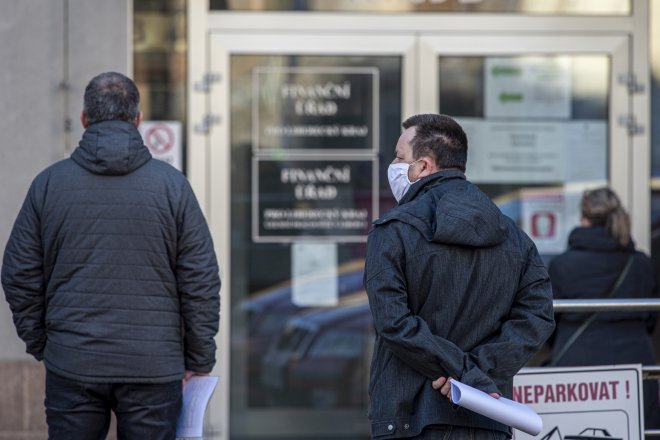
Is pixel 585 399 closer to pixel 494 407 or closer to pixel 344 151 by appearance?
pixel 494 407

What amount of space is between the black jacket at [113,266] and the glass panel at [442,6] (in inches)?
109

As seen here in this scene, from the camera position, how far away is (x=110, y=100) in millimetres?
4016

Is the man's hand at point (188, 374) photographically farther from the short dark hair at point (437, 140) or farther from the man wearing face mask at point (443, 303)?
the short dark hair at point (437, 140)

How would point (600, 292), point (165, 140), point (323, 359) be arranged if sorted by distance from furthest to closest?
1. point (323, 359)
2. point (165, 140)
3. point (600, 292)

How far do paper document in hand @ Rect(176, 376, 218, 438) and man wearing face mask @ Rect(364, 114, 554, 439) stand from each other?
2.82ft

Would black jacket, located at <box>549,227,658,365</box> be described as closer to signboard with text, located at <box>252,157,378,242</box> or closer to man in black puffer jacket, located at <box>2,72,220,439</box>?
signboard with text, located at <box>252,157,378,242</box>

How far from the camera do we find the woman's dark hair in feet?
18.9

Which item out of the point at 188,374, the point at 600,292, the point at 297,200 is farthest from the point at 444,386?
the point at 297,200

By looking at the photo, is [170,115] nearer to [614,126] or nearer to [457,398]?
[614,126]

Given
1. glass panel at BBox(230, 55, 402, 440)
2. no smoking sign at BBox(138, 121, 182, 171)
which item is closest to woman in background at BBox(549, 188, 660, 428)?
glass panel at BBox(230, 55, 402, 440)

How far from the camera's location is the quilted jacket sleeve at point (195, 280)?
13.0 ft

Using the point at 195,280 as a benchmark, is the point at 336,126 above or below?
above

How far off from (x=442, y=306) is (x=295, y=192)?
3.38 m

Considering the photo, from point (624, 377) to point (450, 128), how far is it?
5.40 ft
